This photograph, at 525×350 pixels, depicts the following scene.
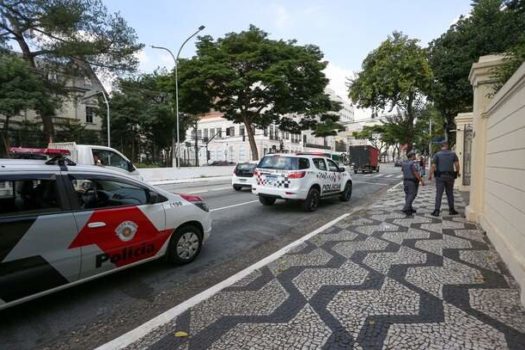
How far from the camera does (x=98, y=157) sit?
39.0 feet

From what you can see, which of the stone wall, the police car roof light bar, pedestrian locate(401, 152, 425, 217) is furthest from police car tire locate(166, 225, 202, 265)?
pedestrian locate(401, 152, 425, 217)

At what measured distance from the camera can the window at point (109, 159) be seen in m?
11.9

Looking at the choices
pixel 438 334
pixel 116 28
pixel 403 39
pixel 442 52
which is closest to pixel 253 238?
pixel 438 334

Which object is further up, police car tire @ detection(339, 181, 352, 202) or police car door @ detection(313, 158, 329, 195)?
police car door @ detection(313, 158, 329, 195)

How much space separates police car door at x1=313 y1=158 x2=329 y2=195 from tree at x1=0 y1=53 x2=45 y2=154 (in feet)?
67.8

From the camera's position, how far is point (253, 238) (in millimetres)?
6941

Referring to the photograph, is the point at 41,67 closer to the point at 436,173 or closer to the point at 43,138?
the point at 43,138

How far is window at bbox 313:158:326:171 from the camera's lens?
10428mm

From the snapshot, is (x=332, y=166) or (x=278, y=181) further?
(x=332, y=166)

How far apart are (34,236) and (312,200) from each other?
24.8 feet

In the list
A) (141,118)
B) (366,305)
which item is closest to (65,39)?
(141,118)

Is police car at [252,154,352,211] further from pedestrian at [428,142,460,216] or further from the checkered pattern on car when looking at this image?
pedestrian at [428,142,460,216]

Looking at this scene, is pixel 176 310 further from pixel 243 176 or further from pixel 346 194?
pixel 243 176

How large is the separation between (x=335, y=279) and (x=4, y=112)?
25.8 metres
